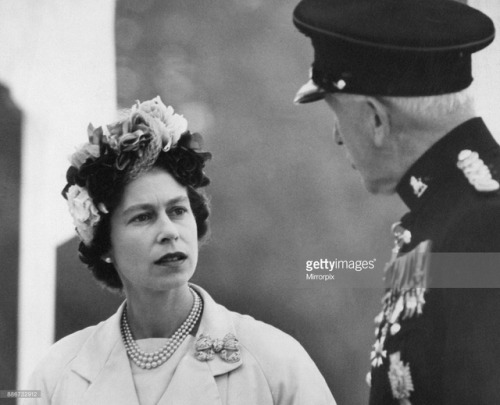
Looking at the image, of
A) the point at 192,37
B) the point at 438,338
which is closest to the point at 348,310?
the point at 438,338

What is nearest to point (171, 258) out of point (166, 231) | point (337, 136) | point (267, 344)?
point (166, 231)

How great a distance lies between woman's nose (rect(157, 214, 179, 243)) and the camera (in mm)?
2350

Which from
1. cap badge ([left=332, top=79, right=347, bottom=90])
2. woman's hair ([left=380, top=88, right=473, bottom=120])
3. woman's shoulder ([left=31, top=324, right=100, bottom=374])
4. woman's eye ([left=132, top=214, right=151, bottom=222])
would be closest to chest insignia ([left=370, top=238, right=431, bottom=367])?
woman's hair ([left=380, top=88, right=473, bottom=120])

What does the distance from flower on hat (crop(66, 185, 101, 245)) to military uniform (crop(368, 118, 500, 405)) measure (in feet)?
3.14

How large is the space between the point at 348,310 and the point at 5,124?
1.33 metres

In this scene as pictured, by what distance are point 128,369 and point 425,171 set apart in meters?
1.08

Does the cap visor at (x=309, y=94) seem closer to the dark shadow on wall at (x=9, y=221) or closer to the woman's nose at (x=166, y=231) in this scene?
the woman's nose at (x=166, y=231)

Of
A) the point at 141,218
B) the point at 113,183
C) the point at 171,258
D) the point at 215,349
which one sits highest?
the point at 113,183

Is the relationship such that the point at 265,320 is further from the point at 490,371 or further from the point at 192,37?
the point at 192,37

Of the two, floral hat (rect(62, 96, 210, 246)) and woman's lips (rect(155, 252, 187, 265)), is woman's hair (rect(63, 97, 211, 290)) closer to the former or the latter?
floral hat (rect(62, 96, 210, 246))

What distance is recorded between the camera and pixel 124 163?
2391 millimetres

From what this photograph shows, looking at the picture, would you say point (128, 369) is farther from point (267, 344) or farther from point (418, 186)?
point (418, 186)

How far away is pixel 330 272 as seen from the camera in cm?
265

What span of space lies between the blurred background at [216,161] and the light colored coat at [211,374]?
17cm
